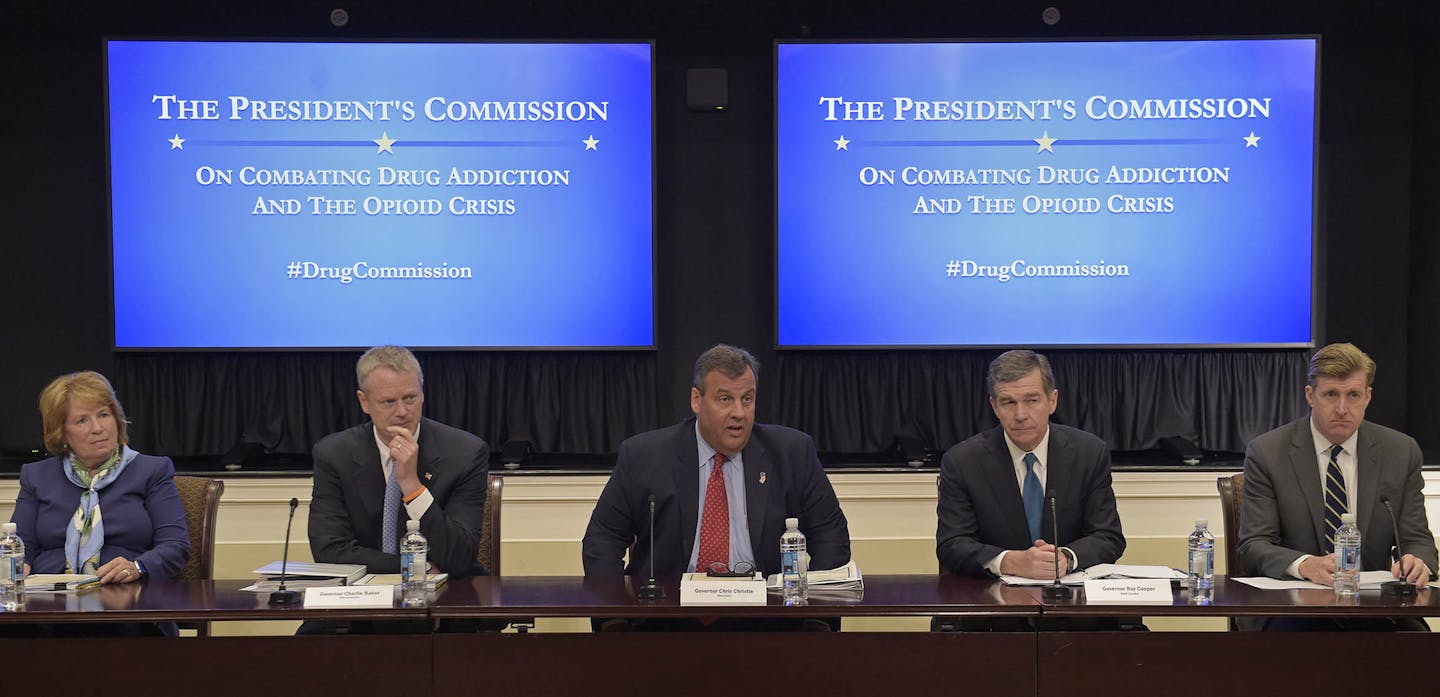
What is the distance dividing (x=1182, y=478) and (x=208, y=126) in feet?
13.5

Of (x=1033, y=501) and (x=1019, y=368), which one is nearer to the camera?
(x=1019, y=368)

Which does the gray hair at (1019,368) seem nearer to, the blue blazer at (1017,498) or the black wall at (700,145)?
the blue blazer at (1017,498)

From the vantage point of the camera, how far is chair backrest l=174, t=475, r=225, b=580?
343cm

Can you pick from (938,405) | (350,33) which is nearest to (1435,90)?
(938,405)


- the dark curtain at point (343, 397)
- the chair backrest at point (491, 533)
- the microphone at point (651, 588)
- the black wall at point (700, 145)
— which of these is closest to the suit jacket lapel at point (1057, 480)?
the microphone at point (651, 588)

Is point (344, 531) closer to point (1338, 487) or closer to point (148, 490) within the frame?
point (148, 490)

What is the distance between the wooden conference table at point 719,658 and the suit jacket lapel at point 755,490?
0.64 metres

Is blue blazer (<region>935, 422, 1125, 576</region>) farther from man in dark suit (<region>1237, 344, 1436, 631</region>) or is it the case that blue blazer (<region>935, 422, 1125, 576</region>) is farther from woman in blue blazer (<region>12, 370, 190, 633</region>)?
woman in blue blazer (<region>12, 370, 190, 633</region>)

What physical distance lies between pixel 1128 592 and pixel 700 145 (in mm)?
3044

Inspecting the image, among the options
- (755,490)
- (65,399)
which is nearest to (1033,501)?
(755,490)

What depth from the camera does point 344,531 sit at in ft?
10.8

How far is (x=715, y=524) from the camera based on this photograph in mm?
3250

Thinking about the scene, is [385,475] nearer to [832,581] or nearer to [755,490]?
[755,490]

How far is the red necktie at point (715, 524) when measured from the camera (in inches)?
127
